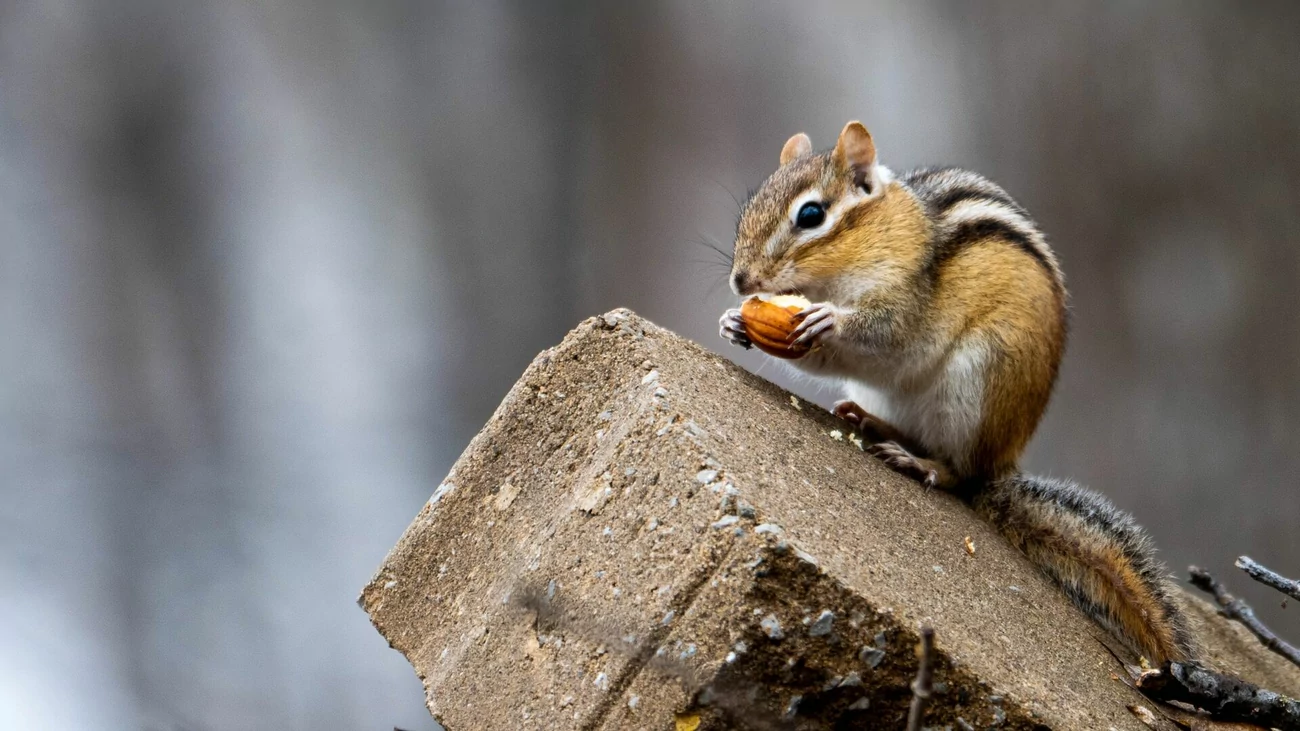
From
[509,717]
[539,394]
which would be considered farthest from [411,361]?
[509,717]

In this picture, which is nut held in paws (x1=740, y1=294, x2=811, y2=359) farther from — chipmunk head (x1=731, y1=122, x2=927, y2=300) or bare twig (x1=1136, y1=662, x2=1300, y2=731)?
bare twig (x1=1136, y1=662, x2=1300, y2=731)

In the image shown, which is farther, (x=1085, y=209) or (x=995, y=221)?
(x=1085, y=209)

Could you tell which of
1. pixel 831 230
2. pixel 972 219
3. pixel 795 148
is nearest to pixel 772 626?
pixel 831 230

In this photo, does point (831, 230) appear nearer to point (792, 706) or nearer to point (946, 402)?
point (946, 402)

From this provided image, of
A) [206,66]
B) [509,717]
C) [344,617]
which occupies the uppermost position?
[206,66]

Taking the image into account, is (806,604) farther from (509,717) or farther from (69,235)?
(69,235)

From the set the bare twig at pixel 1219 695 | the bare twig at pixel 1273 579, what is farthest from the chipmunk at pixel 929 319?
the bare twig at pixel 1219 695

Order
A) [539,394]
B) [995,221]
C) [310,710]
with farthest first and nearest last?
1. [310,710]
2. [995,221]
3. [539,394]
